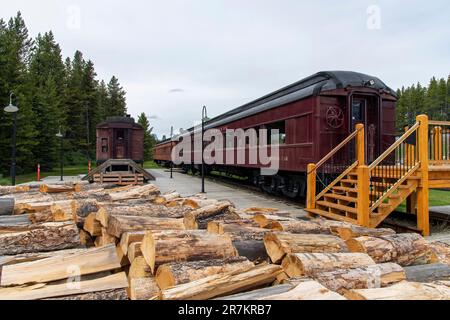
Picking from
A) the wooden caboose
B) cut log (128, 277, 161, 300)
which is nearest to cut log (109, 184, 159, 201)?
cut log (128, 277, 161, 300)

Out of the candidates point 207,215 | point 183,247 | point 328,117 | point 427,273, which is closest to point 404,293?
point 427,273

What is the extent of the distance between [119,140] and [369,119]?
1631cm

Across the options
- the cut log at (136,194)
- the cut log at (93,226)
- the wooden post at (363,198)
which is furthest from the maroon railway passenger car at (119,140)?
the cut log at (93,226)

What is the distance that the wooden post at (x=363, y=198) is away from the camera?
6697 mm

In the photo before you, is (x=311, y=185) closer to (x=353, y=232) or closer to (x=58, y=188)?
(x=353, y=232)

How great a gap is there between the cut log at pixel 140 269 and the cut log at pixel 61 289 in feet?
0.33

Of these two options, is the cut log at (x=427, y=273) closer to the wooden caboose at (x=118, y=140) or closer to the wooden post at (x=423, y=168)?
the wooden post at (x=423, y=168)

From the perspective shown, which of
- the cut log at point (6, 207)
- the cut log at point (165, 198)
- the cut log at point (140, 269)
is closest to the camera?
the cut log at point (140, 269)

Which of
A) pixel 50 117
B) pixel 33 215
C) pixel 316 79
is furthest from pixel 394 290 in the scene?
pixel 50 117

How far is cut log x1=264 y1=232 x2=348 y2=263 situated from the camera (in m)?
3.41

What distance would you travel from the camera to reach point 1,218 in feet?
18.6

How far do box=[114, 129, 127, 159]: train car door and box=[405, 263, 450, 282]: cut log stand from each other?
793 inches

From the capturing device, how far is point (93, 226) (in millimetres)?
4543

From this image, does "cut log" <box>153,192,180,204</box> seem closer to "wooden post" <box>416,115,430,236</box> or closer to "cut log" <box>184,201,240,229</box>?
"cut log" <box>184,201,240,229</box>
